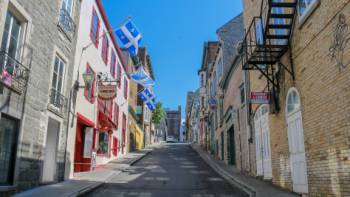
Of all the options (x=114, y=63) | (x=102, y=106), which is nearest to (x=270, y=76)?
(x=102, y=106)

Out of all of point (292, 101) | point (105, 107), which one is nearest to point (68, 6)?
point (105, 107)

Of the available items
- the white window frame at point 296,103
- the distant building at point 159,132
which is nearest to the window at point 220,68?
the white window frame at point 296,103

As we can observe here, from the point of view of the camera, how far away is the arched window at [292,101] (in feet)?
32.6

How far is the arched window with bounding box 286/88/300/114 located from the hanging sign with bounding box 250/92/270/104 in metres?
1.17

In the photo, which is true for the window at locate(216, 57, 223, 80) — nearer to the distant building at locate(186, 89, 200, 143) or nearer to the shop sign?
the shop sign

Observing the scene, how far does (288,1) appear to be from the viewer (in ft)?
34.7

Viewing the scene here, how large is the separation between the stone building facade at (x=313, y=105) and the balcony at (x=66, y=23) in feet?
25.7

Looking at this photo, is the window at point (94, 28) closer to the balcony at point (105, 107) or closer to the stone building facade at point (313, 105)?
the balcony at point (105, 107)

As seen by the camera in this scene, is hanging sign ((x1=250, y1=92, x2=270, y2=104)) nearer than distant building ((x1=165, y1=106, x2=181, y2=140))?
Yes

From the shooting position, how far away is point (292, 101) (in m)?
10.3

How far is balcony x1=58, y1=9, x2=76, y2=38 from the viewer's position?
1227 cm

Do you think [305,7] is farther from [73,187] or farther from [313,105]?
[73,187]

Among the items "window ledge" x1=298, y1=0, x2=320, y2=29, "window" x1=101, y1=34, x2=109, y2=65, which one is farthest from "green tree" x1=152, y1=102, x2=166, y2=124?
"window ledge" x1=298, y1=0, x2=320, y2=29

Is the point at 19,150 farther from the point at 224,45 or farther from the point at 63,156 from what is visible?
the point at 224,45
